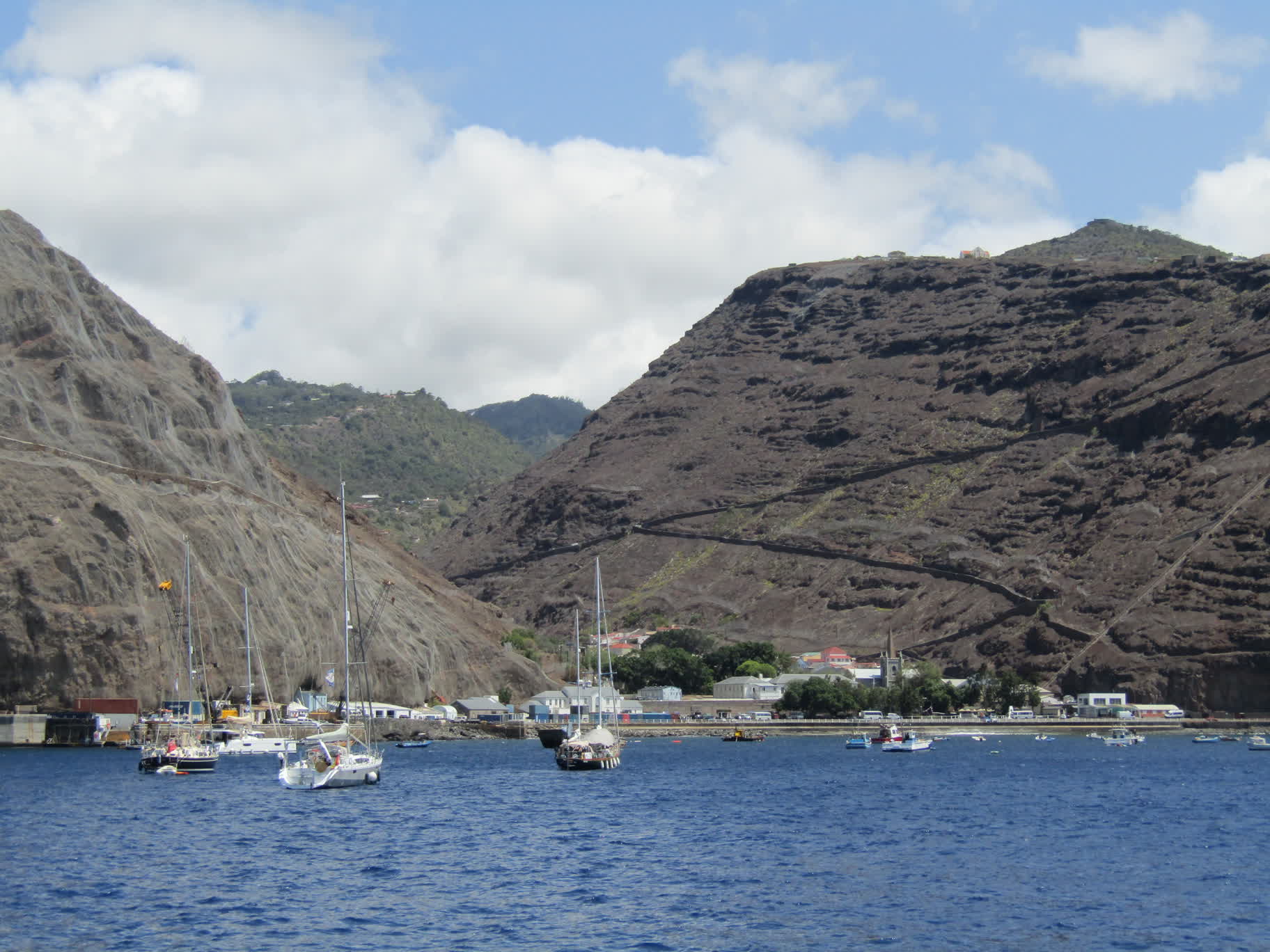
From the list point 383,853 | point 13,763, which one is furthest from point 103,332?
point 383,853

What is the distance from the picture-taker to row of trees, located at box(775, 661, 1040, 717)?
180500 mm

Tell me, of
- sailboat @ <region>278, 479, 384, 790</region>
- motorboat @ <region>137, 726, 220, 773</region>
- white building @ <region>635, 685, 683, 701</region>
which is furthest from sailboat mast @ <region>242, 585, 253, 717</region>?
white building @ <region>635, 685, 683, 701</region>

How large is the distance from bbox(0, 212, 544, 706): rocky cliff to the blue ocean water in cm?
2434

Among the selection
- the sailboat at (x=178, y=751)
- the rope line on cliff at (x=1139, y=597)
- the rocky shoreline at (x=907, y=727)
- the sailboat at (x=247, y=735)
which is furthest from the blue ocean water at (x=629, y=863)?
the rope line on cliff at (x=1139, y=597)

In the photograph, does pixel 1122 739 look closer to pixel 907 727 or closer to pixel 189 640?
pixel 907 727

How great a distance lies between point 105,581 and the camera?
127062 mm

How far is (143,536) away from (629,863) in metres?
85.8

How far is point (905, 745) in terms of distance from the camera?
144m

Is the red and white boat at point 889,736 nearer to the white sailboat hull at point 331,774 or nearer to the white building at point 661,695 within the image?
the white building at point 661,695

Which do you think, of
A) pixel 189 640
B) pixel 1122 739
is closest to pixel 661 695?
pixel 1122 739

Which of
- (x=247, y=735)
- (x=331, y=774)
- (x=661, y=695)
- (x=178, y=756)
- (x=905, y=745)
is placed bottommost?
(x=905, y=745)

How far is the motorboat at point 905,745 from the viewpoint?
14350 centimetres

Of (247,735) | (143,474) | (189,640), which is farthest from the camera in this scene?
(143,474)

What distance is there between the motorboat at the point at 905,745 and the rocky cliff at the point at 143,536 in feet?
157
